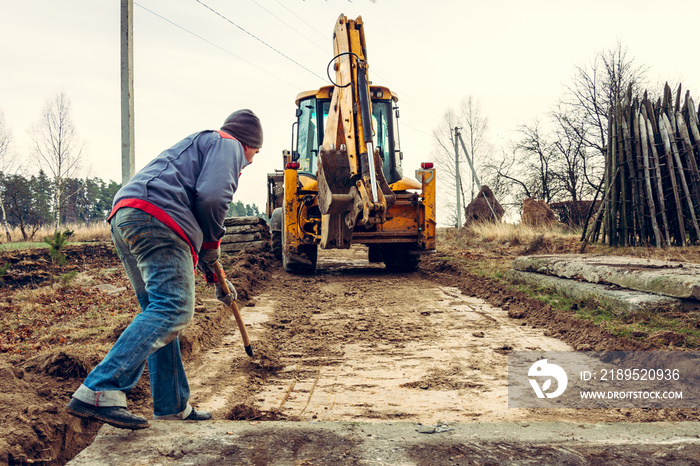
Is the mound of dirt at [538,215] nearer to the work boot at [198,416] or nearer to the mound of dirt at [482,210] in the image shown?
the mound of dirt at [482,210]

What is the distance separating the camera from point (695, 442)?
2.34 metres

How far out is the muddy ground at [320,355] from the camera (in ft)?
9.72

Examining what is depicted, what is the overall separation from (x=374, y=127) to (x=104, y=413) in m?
8.14

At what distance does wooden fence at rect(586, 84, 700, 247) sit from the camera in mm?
9555

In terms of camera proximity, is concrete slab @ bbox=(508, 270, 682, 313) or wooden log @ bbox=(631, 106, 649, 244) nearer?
concrete slab @ bbox=(508, 270, 682, 313)

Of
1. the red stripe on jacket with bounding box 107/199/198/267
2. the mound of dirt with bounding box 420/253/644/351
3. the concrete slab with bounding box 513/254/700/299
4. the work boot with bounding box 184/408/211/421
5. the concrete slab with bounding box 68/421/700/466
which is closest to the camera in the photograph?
the concrete slab with bounding box 68/421/700/466

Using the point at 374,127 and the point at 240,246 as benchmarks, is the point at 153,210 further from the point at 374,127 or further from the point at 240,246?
the point at 240,246

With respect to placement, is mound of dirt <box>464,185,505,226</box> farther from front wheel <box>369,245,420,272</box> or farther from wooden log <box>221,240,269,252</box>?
front wheel <box>369,245,420,272</box>

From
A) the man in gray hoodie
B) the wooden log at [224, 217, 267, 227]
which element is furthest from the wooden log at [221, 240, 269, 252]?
the man in gray hoodie

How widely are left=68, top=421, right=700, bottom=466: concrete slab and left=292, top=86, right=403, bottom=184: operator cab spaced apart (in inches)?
299

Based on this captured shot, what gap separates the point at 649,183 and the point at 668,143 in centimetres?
83

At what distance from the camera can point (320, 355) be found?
14.5 feet

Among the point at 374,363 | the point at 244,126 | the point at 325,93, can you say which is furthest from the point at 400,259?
the point at 244,126

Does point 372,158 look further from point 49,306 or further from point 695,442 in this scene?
point 695,442
